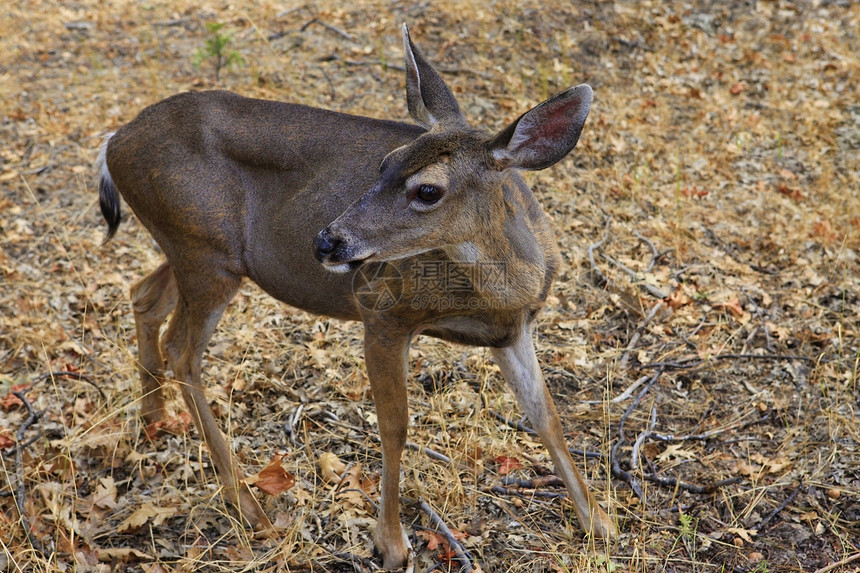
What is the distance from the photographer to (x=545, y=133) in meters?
3.47

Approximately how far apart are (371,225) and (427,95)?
79 cm

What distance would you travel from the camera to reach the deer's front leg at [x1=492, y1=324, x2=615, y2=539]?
4.24 meters

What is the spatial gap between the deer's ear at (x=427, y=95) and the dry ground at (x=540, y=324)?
5.94 feet

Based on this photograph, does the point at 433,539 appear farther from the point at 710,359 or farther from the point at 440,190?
the point at 710,359

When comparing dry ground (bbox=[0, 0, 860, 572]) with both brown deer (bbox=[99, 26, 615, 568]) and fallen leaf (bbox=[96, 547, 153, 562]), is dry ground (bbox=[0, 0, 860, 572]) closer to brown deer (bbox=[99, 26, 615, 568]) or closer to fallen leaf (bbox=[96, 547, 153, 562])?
fallen leaf (bbox=[96, 547, 153, 562])

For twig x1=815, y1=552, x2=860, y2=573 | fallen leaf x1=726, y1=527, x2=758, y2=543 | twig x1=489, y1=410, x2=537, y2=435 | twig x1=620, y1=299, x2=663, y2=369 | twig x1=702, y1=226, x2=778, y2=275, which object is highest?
twig x1=815, y1=552, x2=860, y2=573

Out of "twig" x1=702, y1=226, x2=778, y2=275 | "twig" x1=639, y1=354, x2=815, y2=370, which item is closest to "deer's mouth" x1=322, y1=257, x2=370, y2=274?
"twig" x1=639, y1=354, x2=815, y2=370

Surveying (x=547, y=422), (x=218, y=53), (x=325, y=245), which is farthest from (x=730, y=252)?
(x=218, y=53)

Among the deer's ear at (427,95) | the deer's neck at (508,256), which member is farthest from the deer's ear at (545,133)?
the deer's ear at (427,95)

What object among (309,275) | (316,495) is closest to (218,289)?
(309,275)

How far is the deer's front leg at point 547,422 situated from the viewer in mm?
4238

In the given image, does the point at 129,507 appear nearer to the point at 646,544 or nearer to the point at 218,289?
the point at 218,289

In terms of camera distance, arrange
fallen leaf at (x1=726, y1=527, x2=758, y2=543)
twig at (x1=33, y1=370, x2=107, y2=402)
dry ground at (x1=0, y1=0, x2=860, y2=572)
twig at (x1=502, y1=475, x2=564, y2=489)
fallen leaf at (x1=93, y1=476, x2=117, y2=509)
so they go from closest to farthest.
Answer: fallen leaf at (x1=726, y1=527, x2=758, y2=543) → dry ground at (x1=0, y1=0, x2=860, y2=572) → fallen leaf at (x1=93, y1=476, x2=117, y2=509) → twig at (x1=502, y1=475, x2=564, y2=489) → twig at (x1=33, y1=370, x2=107, y2=402)

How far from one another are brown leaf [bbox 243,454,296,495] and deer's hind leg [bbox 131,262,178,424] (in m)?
0.95
